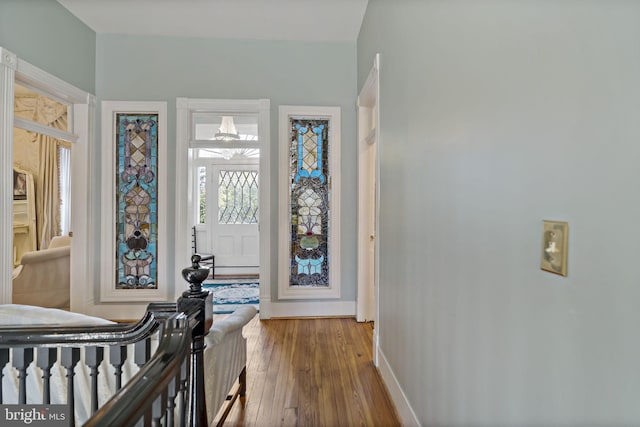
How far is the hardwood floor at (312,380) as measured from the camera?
1896 mm

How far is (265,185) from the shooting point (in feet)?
11.6

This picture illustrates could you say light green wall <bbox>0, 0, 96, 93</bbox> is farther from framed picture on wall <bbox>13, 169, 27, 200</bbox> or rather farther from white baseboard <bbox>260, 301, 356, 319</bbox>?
white baseboard <bbox>260, 301, 356, 319</bbox>

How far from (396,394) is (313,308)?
5.78 feet

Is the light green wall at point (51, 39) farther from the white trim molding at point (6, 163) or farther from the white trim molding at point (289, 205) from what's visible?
the white trim molding at point (289, 205)

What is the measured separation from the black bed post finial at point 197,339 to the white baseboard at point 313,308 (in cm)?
221

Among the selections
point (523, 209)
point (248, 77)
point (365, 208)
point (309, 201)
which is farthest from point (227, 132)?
point (523, 209)

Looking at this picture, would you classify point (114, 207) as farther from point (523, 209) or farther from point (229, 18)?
point (523, 209)

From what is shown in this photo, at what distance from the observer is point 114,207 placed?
357cm

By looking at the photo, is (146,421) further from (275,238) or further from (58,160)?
(58,160)

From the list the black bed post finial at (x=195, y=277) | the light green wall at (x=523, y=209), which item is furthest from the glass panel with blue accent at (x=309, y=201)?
the black bed post finial at (x=195, y=277)

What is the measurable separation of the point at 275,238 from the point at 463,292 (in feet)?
8.60

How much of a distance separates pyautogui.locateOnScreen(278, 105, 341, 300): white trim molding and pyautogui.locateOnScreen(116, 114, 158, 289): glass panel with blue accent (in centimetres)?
141

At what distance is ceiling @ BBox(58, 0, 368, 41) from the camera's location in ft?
9.76

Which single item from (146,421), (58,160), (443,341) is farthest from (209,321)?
(58,160)
